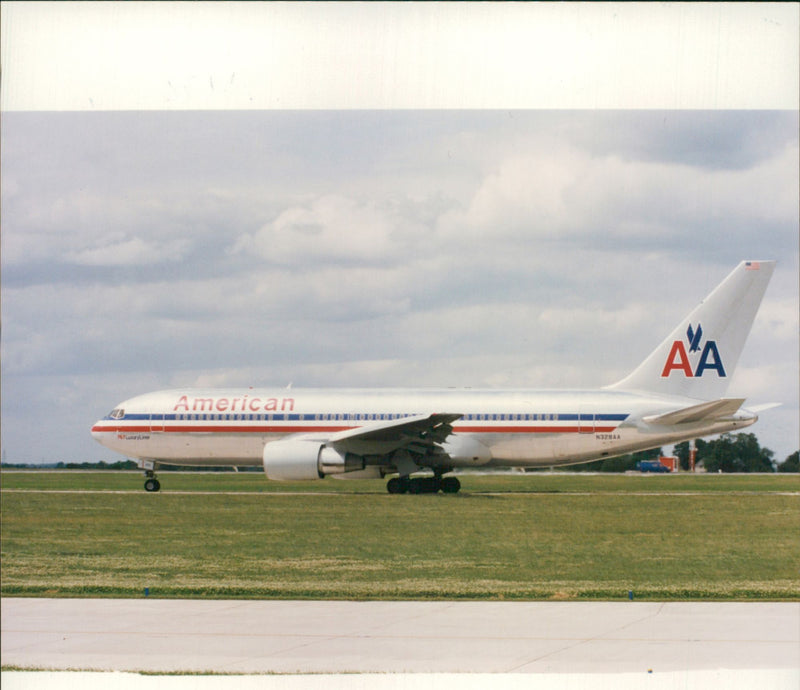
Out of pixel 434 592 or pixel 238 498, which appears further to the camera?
pixel 238 498

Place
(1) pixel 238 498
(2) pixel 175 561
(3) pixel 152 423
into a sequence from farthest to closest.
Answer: (3) pixel 152 423, (1) pixel 238 498, (2) pixel 175 561

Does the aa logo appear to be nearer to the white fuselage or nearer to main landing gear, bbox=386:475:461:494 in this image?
the white fuselage

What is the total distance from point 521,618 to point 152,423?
85.7ft

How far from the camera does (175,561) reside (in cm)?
1625

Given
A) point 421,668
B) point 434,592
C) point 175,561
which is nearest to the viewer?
point 421,668

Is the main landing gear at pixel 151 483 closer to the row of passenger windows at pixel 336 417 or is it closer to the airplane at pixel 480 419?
the airplane at pixel 480 419

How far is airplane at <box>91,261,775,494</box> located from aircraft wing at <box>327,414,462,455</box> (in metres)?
0.04

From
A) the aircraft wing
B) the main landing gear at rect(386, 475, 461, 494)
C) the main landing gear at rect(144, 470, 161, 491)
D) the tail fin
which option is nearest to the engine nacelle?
the aircraft wing

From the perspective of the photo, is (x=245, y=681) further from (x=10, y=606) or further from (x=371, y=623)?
(x=10, y=606)

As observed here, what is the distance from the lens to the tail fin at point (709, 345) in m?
32.4

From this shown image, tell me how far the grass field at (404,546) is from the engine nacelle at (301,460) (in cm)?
86

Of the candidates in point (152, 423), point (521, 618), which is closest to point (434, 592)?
point (521, 618)

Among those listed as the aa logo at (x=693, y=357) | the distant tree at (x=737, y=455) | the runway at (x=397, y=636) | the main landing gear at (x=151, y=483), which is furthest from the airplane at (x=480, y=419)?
the runway at (x=397, y=636)

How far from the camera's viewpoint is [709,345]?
3300 centimetres
